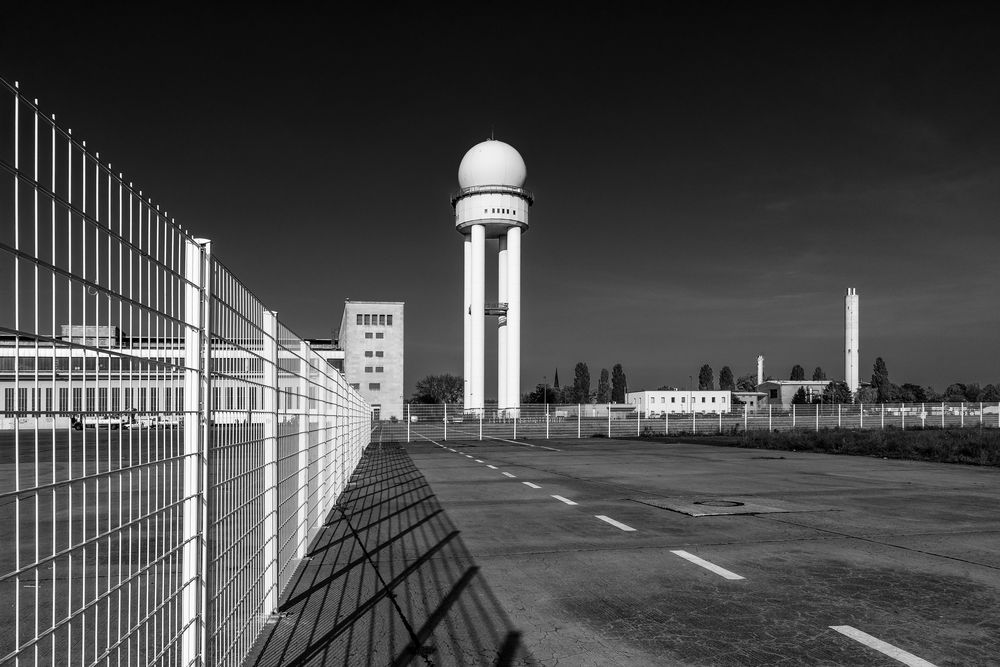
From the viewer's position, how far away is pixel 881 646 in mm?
5414

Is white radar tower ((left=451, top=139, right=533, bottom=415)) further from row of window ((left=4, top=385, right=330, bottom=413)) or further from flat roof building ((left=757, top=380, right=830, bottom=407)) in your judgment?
flat roof building ((left=757, top=380, right=830, bottom=407))

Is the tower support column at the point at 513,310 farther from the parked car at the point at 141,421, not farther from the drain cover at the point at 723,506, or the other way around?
the parked car at the point at 141,421

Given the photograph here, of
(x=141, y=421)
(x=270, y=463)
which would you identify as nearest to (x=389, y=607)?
(x=270, y=463)

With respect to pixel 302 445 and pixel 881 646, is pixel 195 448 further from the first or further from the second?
pixel 881 646

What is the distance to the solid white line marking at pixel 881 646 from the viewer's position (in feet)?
16.6

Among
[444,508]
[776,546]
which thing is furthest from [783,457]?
[776,546]

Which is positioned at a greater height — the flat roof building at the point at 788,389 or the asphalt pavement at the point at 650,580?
the asphalt pavement at the point at 650,580

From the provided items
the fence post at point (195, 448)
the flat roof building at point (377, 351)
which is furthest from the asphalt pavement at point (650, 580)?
the flat roof building at point (377, 351)

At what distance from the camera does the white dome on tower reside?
74375mm

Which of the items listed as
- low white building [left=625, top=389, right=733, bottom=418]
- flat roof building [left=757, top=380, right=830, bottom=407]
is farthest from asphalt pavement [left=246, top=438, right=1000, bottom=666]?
flat roof building [left=757, top=380, right=830, bottom=407]

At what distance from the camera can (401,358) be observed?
9456cm

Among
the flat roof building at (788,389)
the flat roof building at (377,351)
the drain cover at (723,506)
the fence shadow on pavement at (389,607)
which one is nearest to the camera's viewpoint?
the fence shadow on pavement at (389,607)

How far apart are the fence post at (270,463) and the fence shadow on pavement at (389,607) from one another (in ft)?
0.99

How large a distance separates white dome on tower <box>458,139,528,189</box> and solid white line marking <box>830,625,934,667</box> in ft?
230
